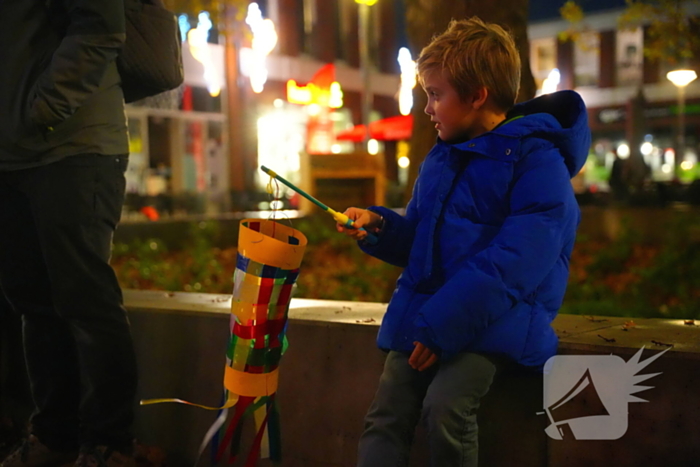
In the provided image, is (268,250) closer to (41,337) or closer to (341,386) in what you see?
(341,386)

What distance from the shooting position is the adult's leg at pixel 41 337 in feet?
9.44

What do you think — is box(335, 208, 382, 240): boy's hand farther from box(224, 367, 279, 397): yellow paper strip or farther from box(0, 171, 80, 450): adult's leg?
box(0, 171, 80, 450): adult's leg

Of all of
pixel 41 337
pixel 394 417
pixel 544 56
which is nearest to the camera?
pixel 394 417

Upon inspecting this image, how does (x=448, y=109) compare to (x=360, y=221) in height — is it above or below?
above

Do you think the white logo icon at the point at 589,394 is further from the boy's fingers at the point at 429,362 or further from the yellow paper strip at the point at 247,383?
the yellow paper strip at the point at 247,383

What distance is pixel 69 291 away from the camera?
272cm

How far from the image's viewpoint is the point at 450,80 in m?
2.27

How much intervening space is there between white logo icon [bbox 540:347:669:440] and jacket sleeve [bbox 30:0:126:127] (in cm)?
176

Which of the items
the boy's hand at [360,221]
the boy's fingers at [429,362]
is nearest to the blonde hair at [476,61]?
the boy's hand at [360,221]

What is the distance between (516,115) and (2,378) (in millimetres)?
2812

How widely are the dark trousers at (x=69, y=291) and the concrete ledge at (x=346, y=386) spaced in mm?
392

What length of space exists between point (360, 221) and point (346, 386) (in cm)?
80

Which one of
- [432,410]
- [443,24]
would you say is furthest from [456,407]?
[443,24]

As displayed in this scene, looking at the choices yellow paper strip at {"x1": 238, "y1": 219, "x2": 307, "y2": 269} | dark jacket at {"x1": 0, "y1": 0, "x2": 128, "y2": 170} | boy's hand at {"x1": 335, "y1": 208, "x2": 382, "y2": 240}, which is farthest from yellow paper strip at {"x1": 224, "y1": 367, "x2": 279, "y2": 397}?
dark jacket at {"x1": 0, "y1": 0, "x2": 128, "y2": 170}
